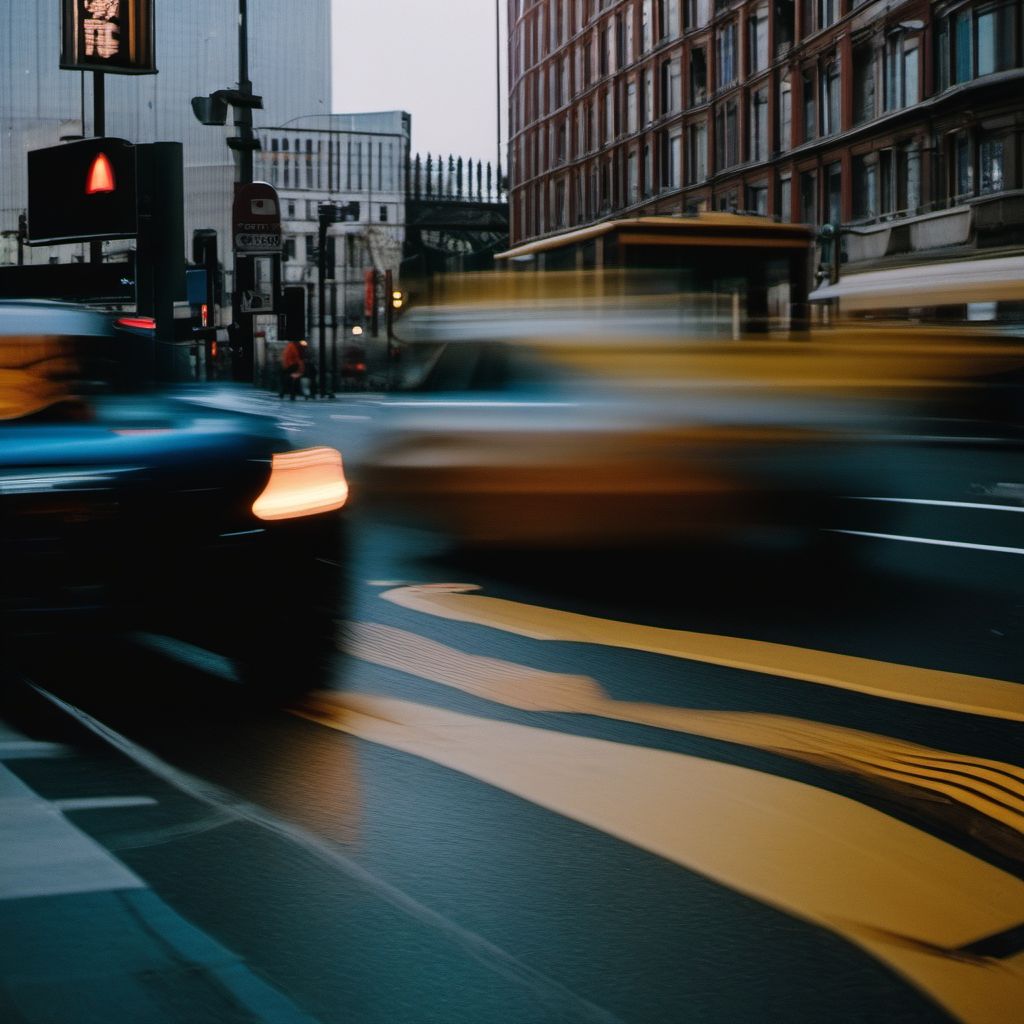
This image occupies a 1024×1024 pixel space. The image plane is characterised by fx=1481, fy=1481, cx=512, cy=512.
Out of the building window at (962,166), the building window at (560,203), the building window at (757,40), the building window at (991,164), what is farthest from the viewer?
the building window at (560,203)

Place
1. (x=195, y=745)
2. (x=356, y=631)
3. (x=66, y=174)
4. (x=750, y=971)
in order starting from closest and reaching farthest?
(x=750, y=971), (x=195, y=745), (x=356, y=631), (x=66, y=174)

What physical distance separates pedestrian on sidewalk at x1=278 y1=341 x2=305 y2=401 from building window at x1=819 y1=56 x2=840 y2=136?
18.5 metres

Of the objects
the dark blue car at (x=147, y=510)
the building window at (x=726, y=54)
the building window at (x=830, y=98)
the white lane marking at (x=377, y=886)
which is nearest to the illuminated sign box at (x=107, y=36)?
the dark blue car at (x=147, y=510)

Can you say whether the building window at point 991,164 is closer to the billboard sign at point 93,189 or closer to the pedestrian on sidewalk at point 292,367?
the pedestrian on sidewalk at point 292,367

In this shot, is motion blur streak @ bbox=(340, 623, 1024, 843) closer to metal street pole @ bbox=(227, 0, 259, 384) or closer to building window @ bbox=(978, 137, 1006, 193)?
metal street pole @ bbox=(227, 0, 259, 384)

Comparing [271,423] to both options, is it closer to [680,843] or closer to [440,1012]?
[680,843]

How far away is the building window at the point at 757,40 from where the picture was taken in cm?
4688

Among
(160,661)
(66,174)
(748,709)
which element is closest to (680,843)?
(748,709)

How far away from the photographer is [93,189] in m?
12.3

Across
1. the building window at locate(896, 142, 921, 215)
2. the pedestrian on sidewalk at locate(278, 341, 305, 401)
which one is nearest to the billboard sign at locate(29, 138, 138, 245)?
the pedestrian on sidewalk at locate(278, 341, 305, 401)

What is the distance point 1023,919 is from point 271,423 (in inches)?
140

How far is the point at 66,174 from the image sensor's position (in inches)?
500

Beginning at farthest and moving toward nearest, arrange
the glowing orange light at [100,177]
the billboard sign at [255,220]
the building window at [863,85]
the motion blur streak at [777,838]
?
the building window at [863,85]
the billboard sign at [255,220]
the glowing orange light at [100,177]
the motion blur streak at [777,838]

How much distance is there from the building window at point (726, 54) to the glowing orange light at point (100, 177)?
4024cm
